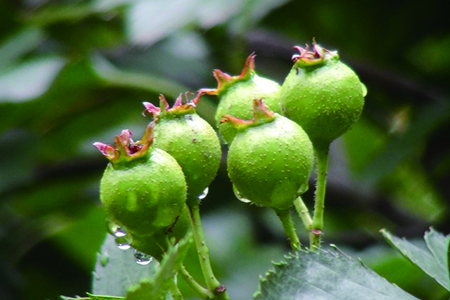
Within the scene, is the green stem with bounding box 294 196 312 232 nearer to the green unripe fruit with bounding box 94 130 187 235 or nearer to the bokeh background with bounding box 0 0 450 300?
the green unripe fruit with bounding box 94 130 187 235

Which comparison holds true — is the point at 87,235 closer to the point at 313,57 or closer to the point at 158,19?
the point at 158,19

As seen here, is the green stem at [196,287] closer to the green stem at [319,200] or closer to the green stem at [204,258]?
the green stem at [204,258]

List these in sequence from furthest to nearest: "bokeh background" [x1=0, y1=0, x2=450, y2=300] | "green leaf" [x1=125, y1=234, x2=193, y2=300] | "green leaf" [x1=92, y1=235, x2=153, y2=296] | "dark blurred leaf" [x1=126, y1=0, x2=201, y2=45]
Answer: "bokeh background" [x1=0, y1=0, x2=450, y2=300] < "dark blurred leaf" [x1=126, y1=0, x2=201, y2=45] < "green leaf" [x1=92, y1=235, x2=153, y2=296] < "green leaf" [x1=125, y1=234, x2=193, y2=300]

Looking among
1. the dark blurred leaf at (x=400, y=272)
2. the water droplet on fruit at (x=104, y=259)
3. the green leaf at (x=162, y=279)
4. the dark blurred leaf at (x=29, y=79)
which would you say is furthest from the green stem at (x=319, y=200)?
the dark blurred leaf at (x=29, y=79)

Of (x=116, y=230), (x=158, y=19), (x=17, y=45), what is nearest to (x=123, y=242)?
(x=116, y=230)

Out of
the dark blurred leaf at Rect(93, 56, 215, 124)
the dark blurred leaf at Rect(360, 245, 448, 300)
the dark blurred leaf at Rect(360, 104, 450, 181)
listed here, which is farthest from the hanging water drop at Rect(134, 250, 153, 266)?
the dark blurred leaf at Rect(360, 104, 450, 181)
